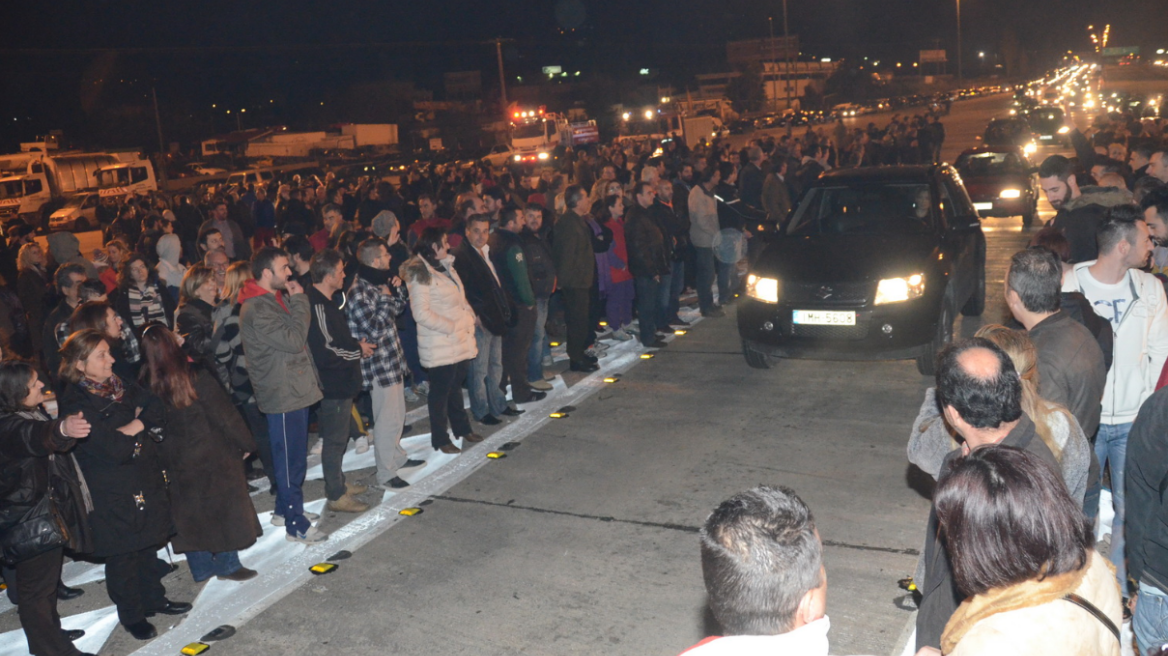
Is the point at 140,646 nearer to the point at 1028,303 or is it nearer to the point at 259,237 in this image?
the point at 1028,303

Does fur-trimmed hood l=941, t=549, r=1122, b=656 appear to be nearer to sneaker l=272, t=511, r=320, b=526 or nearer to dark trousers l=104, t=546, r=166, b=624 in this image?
dark trousers l=104, t=546, r=166, b=624

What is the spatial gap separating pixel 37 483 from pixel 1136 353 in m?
5.54

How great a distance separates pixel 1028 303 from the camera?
13.1 feet

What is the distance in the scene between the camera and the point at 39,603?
471 cm

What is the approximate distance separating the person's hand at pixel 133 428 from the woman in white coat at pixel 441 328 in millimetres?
2679

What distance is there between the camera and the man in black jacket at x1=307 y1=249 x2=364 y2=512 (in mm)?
6410

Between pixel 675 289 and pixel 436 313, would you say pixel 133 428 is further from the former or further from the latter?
pixel 675 289

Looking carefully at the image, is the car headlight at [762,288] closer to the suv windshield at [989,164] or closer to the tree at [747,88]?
the suv windshield at [989,164]

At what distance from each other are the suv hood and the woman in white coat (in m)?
3.01

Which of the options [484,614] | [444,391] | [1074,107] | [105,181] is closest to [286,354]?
[444,391]

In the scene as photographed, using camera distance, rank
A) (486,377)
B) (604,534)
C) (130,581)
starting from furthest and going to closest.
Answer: (486,377) → (604,534) → (130,581)

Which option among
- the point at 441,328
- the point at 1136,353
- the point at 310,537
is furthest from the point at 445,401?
the point at 1136,353

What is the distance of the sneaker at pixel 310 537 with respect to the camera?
20.0ft

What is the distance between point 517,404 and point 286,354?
10.3 feet
